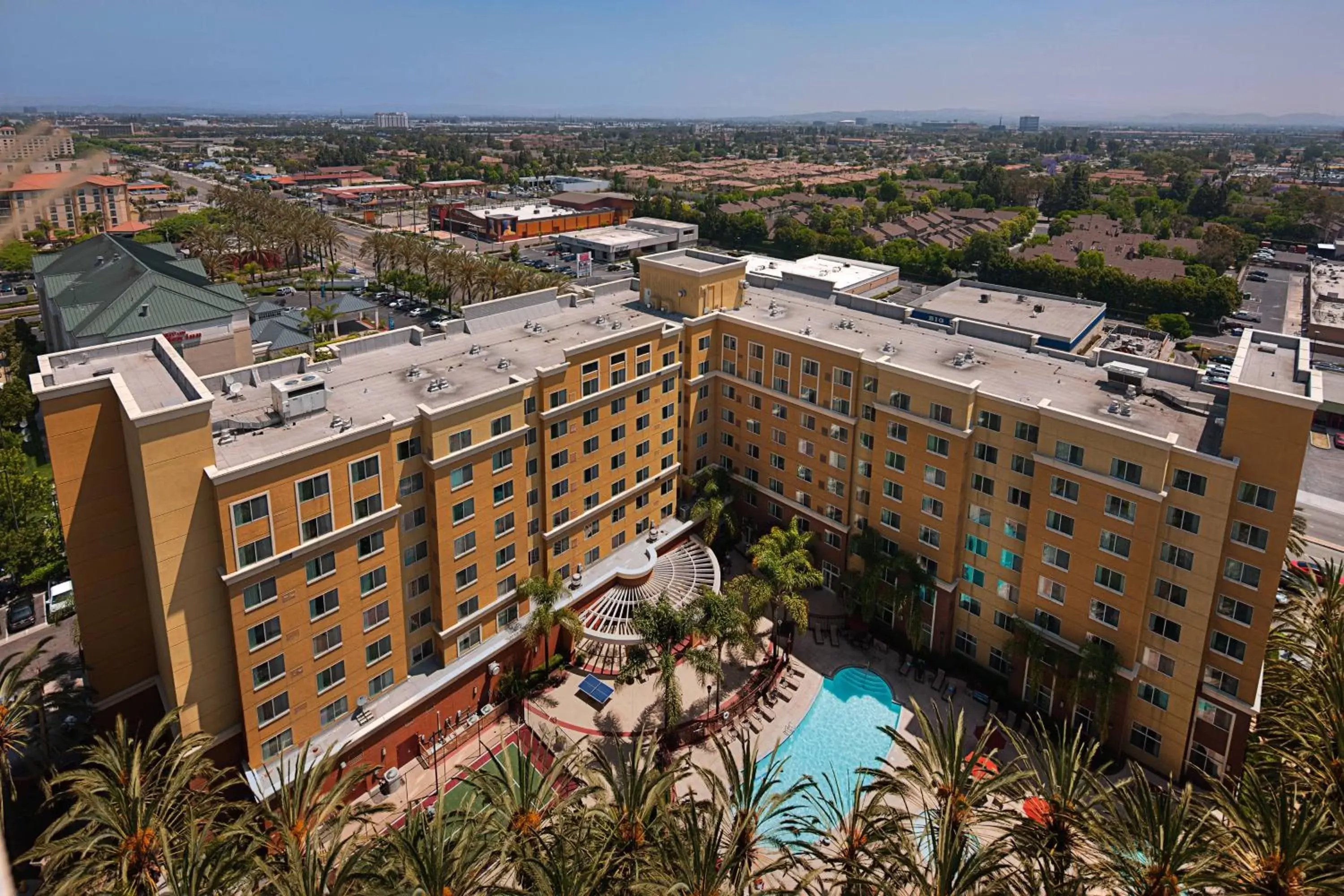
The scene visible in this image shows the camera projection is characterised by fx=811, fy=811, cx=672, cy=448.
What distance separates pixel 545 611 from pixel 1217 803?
90.3ft

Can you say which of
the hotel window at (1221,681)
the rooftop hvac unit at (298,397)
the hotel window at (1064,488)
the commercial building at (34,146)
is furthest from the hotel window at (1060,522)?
the commercial building at (34,146)

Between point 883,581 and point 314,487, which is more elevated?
point 314,487

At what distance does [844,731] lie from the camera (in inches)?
1533

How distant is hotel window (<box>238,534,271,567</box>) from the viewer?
29438mm

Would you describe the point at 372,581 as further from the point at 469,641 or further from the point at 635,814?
the point at 635,814

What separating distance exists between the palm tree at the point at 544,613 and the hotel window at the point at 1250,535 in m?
28.9

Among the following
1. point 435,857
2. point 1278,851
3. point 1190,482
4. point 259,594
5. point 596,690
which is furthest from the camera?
point 596,690

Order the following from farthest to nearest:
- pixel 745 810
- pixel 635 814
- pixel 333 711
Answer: pixel 333 711 < pixel 745 810 < pixel 635 814

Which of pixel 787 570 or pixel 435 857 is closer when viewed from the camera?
pixel 435 857

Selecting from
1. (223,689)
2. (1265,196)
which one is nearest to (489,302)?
(223,689)

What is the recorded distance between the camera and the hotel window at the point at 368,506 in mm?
32875

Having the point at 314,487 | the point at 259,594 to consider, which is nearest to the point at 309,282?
the point at 314,487

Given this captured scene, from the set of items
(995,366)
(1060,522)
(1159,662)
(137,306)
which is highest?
(995,366)

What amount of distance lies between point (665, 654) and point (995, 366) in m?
22.4
